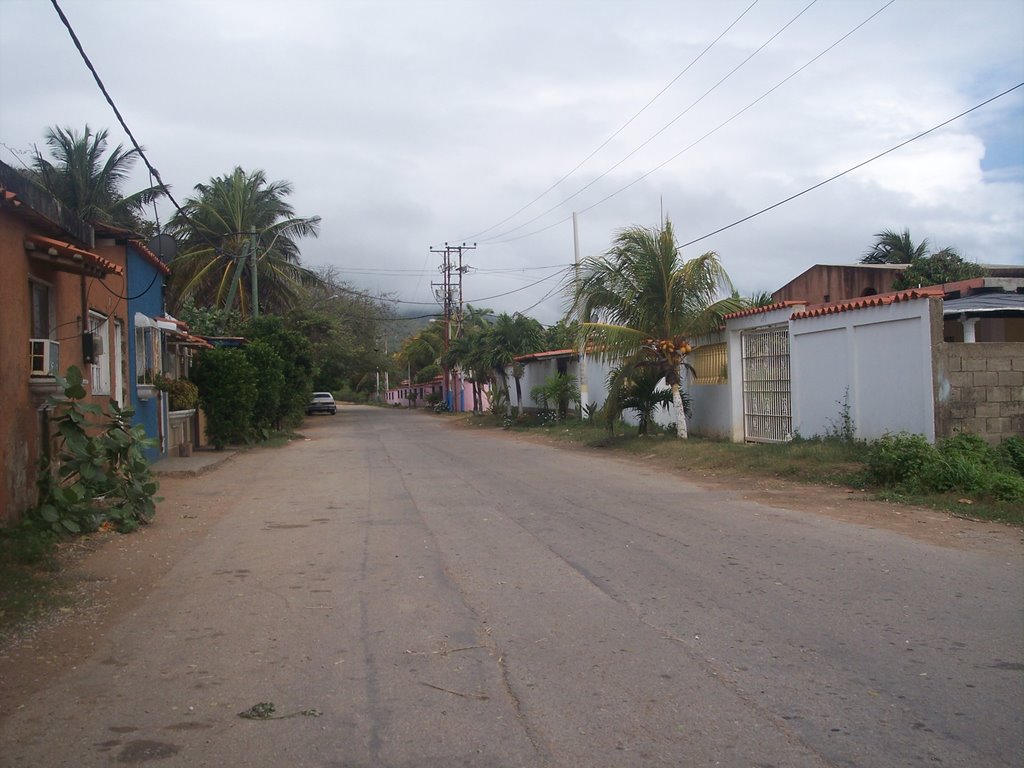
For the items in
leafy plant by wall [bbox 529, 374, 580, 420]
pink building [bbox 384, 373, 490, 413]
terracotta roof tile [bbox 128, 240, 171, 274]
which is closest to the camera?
terracotta roof tile [bbox 128, 240, 171, 274]

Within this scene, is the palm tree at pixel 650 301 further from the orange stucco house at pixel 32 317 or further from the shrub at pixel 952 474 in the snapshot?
the orange stucco house at pixel 32 317

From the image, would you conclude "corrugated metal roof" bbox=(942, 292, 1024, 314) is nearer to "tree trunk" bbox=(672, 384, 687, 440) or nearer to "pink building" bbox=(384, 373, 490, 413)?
"tree trunk" bbox=(672, 384, 687, 440)

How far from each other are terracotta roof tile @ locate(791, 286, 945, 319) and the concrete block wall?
950mm

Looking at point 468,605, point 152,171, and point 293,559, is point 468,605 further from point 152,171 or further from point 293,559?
point 152,171

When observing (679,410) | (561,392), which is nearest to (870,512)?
(679,410)

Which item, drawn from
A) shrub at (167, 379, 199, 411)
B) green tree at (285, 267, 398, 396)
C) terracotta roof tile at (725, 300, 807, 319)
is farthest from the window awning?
green tree at (285, 267, 398, 396)

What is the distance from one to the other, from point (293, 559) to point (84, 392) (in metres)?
3.04

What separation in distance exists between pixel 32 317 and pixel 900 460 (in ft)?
39.6

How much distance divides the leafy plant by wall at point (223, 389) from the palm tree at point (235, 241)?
13.1 m

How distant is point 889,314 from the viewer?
15.3 metres

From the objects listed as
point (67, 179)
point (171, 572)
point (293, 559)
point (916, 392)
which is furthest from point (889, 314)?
point (67, 179)

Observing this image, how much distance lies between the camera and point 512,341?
39344mm

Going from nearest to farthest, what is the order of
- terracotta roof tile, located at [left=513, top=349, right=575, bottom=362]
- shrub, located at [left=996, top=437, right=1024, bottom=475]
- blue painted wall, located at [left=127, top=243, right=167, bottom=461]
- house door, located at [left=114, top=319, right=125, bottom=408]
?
1. shrub, located at [left=996, top=437, right=1024, bottom=475]
2. house door, located at [left=114, top=319, right=125, bottom=408]
3. blue painted wall, located at [left=127, top=243, right=167, bottom=461]
4. terracotta roof tile, located at [left=513, top=349, right=575, bottom=362]

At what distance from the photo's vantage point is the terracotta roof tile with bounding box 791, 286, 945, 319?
14641 mm
